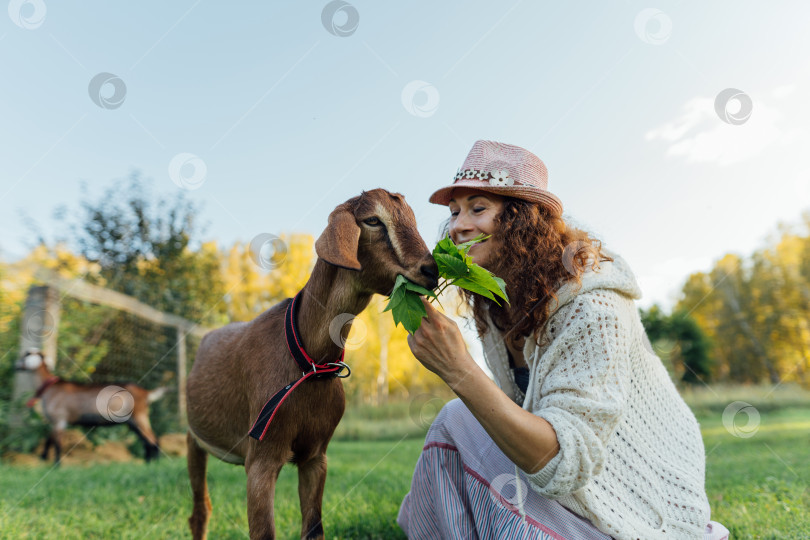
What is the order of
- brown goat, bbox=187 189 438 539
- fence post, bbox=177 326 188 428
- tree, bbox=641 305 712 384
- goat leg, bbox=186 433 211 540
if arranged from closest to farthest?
brown goat, bbox=187 189 438 539 → goat leg, bbox=186 433 211 540 → fence post, bbox=177 326 188 428 → tree, bbox=641 305 712 384

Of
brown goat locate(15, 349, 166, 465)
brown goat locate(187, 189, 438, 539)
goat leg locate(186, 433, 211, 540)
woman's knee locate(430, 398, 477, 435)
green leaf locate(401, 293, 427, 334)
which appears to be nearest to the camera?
green leaf locate(401, 293, 427, 334)

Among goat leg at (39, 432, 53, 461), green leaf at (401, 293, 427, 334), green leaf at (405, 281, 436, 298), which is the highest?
green leaf at (405, 281, 436, 298)

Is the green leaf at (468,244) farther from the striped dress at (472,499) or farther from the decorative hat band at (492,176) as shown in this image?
the striped dress at (472,499)

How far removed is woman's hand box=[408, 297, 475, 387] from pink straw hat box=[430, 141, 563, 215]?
0.82 meters

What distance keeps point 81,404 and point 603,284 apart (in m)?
7.26

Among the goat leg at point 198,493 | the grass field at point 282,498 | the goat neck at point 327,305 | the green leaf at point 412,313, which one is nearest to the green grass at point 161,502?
the grass field at point 282,498

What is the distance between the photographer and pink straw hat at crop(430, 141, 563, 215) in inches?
103

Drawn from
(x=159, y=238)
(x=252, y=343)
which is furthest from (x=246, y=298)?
(x=252, y=343)

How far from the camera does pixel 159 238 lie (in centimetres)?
942

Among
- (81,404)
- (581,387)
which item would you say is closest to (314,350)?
(581,387)

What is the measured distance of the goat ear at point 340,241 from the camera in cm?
214

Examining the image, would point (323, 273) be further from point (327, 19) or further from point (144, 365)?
point (144, 365)

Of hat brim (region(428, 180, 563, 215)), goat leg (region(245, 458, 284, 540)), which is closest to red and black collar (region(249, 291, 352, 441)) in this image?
goat leg (region(245, 458, 284, 540))

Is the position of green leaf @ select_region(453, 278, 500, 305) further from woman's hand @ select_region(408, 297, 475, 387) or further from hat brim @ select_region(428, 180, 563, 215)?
hat brim @ select_region(428, 180, 563, 215)
